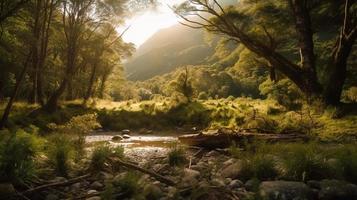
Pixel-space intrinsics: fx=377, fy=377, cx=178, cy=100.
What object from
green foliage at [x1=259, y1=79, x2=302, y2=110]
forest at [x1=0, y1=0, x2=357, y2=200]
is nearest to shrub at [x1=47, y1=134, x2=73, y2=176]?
forest at [x1=0, y1=0, x2=357, y2=200]

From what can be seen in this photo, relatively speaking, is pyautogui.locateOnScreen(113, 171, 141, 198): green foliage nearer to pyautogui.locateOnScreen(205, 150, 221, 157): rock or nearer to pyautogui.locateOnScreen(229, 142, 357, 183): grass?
pyautogui.locateOnScreen(229, 142, 357, 183): grass

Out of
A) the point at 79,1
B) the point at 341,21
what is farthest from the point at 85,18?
the point at 341,21

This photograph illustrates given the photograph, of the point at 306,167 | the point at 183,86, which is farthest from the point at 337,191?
the point at 183,86

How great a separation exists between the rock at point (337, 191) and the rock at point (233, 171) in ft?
5.48

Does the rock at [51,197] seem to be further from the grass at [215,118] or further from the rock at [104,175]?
the grass at [215,118]

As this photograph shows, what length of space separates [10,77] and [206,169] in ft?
87.6

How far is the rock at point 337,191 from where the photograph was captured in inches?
255

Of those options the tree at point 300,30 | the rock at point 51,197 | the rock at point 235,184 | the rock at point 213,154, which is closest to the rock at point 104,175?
the rock at point 51,197

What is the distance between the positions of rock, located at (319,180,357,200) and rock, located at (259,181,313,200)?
9.6 inches

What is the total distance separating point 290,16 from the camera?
800 inches

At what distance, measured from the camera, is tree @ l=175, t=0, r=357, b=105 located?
14.9m

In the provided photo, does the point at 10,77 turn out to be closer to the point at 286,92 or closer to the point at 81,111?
the point at 81,111

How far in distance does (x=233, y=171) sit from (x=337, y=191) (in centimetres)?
206

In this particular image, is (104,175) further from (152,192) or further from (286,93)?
(286,93)
